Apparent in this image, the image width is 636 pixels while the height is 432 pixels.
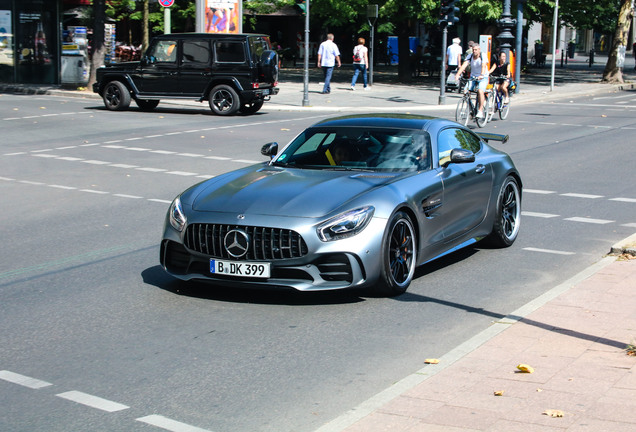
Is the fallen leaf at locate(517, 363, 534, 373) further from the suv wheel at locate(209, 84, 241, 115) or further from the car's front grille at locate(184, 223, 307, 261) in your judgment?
the suv wheel at locate(209, 84, 241, 115)

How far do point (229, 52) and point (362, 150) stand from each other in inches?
690

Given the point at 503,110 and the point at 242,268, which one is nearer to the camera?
the point at 242,268

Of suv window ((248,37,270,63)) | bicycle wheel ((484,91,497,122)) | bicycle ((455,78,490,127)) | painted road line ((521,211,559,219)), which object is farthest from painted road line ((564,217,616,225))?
suv window ((248,37,270,63))

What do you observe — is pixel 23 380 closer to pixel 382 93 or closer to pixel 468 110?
pixel 468 110

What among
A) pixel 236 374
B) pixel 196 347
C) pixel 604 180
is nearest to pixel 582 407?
pixel 236 374

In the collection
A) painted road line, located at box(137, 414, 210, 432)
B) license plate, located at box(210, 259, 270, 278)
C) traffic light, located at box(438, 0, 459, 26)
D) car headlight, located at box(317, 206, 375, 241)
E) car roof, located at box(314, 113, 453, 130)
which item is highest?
traffic light, located at box(438, 0, 459, 26)

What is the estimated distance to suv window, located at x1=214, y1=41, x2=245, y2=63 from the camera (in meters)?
25.1

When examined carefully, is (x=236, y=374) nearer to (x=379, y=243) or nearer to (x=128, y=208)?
(x=379, y=243)

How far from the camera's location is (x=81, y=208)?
11.7 m

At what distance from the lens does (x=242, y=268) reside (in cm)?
702

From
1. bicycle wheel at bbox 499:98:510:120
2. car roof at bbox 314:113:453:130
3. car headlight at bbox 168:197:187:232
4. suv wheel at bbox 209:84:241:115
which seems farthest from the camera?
suv wheel at bbox 209:84:241:115

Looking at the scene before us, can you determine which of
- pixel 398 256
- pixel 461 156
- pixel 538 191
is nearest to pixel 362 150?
pixel 461 156

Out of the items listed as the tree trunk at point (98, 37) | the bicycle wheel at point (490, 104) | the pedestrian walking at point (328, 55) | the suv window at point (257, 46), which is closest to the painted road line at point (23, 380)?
the bicycle wheel at point (490, 104)

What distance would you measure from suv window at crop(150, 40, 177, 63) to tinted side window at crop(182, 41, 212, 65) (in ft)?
1.04
